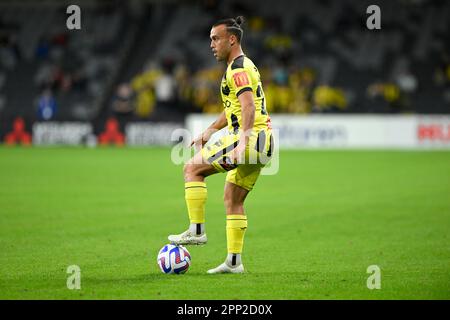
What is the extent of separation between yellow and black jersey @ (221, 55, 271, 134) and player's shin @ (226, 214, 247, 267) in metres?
0.87

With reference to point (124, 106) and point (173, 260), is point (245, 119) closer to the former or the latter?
point (173, 260)

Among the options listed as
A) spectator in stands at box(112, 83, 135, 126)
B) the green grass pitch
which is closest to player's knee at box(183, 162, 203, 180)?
the green grass pitch

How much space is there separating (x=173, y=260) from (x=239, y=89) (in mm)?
1827

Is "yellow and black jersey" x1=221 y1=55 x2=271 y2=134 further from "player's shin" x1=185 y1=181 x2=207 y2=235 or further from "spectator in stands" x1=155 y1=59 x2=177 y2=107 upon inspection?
"spectator in stands" x1=155 y1=59 x2=177 y2=107

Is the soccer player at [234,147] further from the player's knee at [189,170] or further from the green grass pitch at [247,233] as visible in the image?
the green grass pitch at [247,233]

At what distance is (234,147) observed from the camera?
27.2 feet

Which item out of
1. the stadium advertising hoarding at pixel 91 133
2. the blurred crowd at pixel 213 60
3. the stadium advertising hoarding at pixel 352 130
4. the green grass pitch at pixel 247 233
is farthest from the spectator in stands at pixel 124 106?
the green grass pitch at pixel 247 233

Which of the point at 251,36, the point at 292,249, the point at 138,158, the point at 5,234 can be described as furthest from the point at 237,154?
the point at 251,36

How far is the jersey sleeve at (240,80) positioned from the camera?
26.6ft

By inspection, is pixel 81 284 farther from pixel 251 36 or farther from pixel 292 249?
pixel 251 36

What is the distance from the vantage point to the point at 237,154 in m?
8.12

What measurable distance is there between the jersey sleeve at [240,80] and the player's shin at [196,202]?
41.0 inches

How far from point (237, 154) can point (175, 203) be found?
727cm
